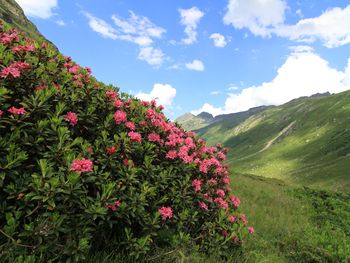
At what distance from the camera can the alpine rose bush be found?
4.41 m

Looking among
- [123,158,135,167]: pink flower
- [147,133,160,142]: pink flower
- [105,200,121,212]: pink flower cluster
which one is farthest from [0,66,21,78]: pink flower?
[147,133,160,142]: pink flower

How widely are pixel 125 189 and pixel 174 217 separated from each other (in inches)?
53.6

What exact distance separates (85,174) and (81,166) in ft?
0.55

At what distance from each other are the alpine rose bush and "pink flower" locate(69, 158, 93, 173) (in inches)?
0.5

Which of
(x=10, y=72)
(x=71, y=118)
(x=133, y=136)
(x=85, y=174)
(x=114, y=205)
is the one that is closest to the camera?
(x=85, y=174)

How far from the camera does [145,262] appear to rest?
5652mm

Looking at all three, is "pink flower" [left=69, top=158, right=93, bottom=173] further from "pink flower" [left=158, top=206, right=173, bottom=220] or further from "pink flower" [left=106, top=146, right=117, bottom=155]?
"pink flower" [left=158, top=206, right=173, bottom=220]

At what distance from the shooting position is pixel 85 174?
493cm

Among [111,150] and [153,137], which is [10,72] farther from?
[153,137]

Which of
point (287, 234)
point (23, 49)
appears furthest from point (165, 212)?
point (287, 234)

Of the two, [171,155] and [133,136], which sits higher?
[133,136]

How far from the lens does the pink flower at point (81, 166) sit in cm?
471

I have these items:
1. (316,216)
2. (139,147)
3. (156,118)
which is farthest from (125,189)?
(316,216)

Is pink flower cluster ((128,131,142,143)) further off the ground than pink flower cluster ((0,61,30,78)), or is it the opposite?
pink flower cluster ((0,61,30,78))
